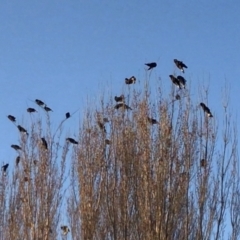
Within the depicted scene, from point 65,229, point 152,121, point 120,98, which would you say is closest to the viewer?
point 152,121

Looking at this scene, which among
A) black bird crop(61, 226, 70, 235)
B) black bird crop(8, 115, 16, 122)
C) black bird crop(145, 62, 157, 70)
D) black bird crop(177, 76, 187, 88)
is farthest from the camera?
black bird crop(8, 115, 16, 122)

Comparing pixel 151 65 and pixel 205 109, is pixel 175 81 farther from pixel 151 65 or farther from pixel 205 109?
pixel 205 109

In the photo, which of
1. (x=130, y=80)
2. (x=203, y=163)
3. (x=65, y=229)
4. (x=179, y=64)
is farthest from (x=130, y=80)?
(x=65, y=229)

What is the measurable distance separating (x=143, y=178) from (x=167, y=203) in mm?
628

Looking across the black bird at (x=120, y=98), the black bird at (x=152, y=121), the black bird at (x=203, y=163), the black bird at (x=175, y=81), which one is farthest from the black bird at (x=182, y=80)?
the black bird at (x=203, y=163)

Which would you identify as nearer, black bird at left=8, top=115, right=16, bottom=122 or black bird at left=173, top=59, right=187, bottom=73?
black bird at left=173, top=59, right=187, bottom=73

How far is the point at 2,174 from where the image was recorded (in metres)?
15.4

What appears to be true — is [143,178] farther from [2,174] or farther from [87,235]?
[2,174]

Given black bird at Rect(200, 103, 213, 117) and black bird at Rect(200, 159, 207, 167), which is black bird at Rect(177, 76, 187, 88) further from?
black bird at Rect(200, 159, 207, 167)

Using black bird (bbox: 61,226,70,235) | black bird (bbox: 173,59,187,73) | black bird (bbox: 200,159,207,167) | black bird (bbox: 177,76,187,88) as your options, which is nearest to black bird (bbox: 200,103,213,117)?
black bird (bbox: 177,76,187,88)

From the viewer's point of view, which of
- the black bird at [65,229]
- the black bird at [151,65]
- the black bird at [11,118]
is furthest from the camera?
the black bird at [11,118]

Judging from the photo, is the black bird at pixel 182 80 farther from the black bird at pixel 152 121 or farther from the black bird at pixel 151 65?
the black bird at pixel 152 121

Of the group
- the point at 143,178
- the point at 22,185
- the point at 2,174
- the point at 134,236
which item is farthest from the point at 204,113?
the point at 2,174

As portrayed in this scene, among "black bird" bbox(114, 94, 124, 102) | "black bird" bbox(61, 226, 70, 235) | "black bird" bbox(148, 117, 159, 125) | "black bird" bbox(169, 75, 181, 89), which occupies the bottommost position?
"black bird" bbox(61, 226, 70, 235)
